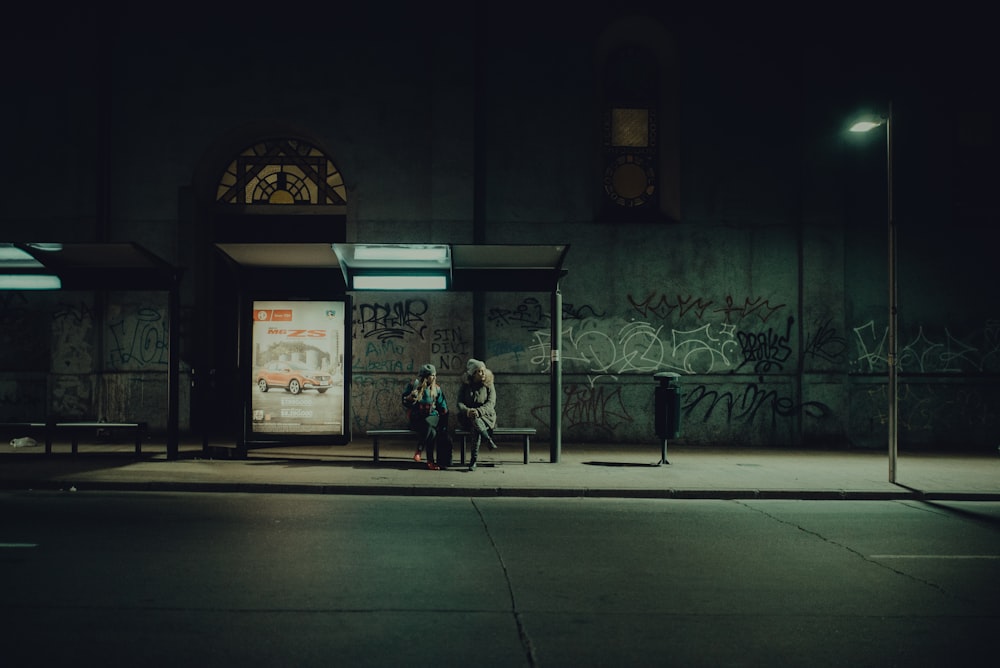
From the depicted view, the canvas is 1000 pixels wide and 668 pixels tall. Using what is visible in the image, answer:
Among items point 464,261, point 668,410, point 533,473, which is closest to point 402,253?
point 464,261

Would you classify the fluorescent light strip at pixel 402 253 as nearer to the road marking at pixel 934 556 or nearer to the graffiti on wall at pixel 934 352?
the road marking at pixel 934 556

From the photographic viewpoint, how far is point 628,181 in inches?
688

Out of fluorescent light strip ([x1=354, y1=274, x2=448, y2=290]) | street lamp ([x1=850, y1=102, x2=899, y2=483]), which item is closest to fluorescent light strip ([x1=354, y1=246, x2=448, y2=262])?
fluorescent light strip ([x1=354, y1=274, x2=448, y2=290])

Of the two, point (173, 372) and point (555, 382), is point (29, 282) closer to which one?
point (173, 372)

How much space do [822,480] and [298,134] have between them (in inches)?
469

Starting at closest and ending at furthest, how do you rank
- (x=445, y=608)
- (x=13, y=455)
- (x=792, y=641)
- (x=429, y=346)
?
(x=792, y=641) → (x=445, y=608) → (x=13, y=455) → (x=429, y=346)

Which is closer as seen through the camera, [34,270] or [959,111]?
[34,270]

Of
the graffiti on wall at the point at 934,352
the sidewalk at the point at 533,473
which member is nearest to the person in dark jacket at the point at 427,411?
the sidewalk at the point at 533,473

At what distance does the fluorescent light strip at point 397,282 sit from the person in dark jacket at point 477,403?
1562mm

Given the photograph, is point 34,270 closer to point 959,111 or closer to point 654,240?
point 654,240

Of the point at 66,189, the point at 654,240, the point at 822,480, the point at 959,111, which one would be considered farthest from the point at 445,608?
the point at 959,111

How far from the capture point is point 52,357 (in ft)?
54.7

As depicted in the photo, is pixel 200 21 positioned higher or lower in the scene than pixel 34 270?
higher

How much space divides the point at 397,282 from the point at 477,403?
98.5 inches
